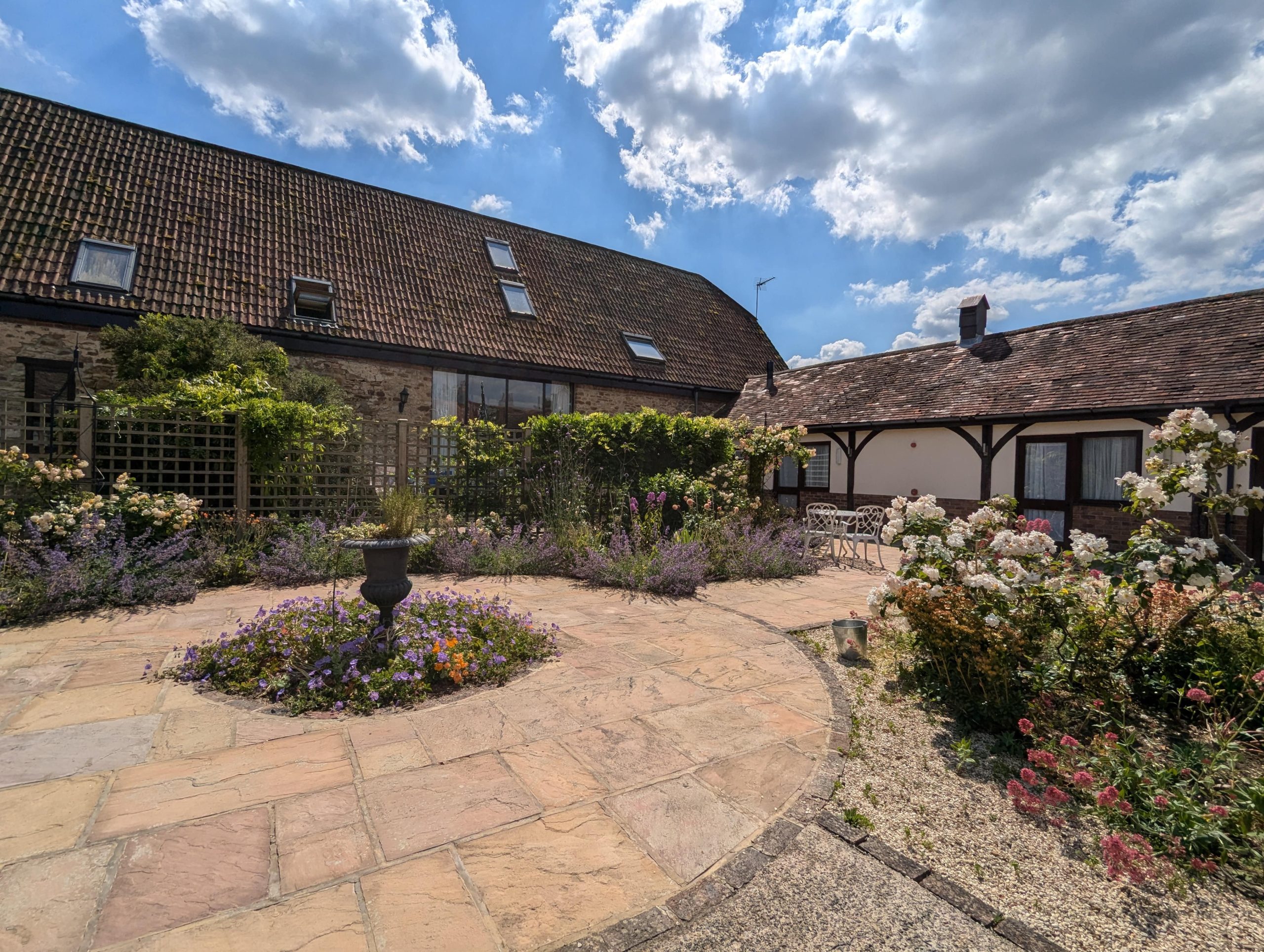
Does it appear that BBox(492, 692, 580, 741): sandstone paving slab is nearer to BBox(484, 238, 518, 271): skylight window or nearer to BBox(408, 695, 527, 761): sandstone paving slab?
BBox(408, 695, 527, 761): sandstone paving slab

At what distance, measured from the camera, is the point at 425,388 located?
12.2 m

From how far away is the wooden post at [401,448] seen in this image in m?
7.97

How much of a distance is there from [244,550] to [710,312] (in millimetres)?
15626

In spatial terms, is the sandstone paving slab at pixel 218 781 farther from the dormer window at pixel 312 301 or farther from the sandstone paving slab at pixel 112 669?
the dormer window at pixel 312 301

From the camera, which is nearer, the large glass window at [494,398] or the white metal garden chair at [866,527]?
the white metal garden chair at [866,527]

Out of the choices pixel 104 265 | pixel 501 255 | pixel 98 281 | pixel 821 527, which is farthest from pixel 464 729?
pixel 501 255

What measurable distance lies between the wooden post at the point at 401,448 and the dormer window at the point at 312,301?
4584mm

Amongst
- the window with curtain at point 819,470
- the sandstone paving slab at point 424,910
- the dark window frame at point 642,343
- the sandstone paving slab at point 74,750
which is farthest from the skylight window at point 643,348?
the sandstone paving slab at point 424,910

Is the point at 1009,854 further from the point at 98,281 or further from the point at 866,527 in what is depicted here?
the point at 98,281

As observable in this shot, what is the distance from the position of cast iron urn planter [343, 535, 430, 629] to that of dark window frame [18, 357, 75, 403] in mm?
8908

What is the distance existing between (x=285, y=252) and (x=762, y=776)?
13212 millimetres

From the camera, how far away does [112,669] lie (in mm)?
3689

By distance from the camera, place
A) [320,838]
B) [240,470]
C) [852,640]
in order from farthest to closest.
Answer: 1. [240,470]
2. [852,640]
3. [320,838]

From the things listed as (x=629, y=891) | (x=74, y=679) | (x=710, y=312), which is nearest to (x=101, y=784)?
(x=74, y=679)
